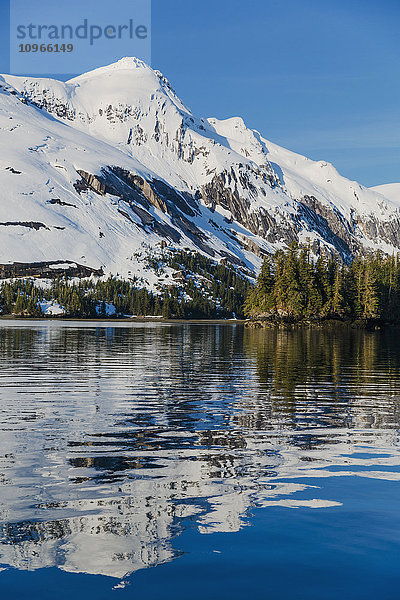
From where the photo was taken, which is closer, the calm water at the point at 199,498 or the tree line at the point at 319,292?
the calm water at the point at 199,498

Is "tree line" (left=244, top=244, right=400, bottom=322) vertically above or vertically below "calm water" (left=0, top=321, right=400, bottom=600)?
above

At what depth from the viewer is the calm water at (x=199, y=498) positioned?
836cm

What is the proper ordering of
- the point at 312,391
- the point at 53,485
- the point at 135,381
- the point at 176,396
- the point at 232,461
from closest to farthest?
the point at 53,485 < the point at 232,461 < the point at 176,396 < the point at 312,391 < the point at 135,381

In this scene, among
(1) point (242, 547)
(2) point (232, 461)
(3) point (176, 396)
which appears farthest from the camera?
(3) point (176, 396)

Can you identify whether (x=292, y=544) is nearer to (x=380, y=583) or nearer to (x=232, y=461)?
(x=380, y=583)

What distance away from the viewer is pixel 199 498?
454 inches

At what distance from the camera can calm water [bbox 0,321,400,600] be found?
329 inches

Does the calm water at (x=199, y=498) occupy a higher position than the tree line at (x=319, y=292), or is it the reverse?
the tree line at (x=319, y=292)

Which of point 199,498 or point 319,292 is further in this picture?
point 319,292

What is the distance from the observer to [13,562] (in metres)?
8.72

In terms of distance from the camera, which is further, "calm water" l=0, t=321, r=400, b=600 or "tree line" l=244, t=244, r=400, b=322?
"tree line" l=244, t=244, r=400, b=322

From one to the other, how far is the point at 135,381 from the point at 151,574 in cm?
2404

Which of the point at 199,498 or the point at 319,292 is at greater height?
the point at 319,292

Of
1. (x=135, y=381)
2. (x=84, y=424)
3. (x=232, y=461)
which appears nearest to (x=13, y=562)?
(x=232, y=461)
